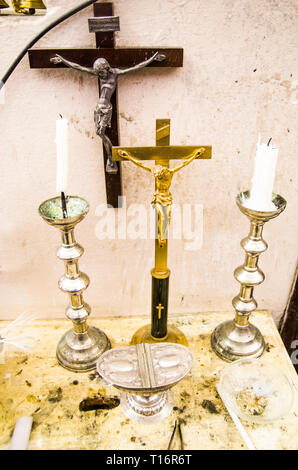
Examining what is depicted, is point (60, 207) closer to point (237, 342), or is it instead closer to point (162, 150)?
point (162, 150)

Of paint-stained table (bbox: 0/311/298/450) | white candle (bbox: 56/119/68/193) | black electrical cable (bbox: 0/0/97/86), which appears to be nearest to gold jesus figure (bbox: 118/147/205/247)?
white candle (bbox: 56/119/68/193)

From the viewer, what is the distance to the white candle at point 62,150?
2.20ft

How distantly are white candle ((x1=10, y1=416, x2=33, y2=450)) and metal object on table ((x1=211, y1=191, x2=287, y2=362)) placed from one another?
442 mm

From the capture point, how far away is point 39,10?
2.38ft

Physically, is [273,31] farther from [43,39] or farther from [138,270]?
[138,270]

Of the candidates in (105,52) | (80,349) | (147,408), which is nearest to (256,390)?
(147,408)

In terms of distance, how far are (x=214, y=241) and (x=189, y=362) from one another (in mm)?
327

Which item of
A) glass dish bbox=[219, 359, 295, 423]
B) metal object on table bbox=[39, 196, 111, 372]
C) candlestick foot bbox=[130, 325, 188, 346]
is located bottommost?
glass dish bbox=[219, 359, 295, 423]

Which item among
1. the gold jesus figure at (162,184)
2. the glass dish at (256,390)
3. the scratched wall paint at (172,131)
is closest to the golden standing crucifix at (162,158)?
the gold jesus figure at (162,184)

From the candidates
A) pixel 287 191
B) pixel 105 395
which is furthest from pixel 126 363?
pixel 287 191

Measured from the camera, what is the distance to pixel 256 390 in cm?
85

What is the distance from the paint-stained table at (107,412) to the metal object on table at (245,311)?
0.03 m

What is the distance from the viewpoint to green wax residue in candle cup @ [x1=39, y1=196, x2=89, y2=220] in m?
0.78

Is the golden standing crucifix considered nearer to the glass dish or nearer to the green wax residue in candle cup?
the green wax residue in candle cup
